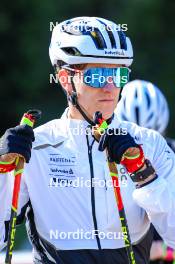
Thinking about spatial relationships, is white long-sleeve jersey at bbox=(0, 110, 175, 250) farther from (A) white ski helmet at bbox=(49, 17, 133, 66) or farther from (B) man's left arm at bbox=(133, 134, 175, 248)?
(A) white ski helmet at bbox=(49, 17, 133, 66)

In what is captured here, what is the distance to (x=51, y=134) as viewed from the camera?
17.5 feet

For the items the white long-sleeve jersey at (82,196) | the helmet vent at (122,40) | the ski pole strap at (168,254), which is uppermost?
the helmet vent at (122,40)

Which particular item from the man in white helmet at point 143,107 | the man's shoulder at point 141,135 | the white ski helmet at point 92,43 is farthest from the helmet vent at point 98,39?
the man in white helmet at point 143,107

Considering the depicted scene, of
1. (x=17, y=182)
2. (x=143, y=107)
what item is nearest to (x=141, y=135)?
(x=17, y=182)

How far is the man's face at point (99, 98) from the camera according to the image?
17.1ft

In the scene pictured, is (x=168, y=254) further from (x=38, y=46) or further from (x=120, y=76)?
(x=38, y=46)

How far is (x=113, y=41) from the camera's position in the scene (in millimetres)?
5312

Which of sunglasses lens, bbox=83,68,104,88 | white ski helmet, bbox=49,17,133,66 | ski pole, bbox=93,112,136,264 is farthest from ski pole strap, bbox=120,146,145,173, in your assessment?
white ski helmet, bbox=49,17,133,66

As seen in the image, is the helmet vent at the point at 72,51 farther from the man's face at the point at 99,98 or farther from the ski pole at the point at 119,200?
the ski pole at the point at 119,200

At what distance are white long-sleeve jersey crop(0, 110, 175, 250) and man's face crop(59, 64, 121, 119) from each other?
0.57 ft

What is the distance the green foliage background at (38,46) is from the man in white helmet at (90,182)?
12.2 m

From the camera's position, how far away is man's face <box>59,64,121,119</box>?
5215 mm

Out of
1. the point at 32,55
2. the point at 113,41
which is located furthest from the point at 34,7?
the point at 113,41

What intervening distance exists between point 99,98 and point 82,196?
554 mm
